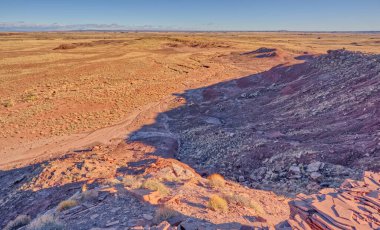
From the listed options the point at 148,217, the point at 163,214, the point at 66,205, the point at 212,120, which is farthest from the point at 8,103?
the point at 163,214

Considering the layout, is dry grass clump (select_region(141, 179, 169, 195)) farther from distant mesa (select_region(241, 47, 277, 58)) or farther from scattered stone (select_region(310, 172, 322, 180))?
distant mesa (select_region(241, 47, 277, 58))

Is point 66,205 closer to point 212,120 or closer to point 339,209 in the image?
point 339,209

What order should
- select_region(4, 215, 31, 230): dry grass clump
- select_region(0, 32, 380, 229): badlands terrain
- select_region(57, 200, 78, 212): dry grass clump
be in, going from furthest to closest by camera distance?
select_region(4, 215, 31, 230): dry grass clump, select_region(57, 200, 78, 212): dry grass clump, select_region(0, 32, 380, 229): badlands terrain

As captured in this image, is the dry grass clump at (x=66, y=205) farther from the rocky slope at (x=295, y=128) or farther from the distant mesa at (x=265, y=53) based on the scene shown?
the distant mesa at (x=265, y=53)

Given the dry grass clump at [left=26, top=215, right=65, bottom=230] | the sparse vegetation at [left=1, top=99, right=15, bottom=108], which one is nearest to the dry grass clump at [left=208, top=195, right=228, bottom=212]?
the dry grass clump at [left=26, top=215, right=65, bottom=230]

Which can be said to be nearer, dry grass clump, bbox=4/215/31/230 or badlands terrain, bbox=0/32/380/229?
badlands terrain, bbox=0/32/380/229
